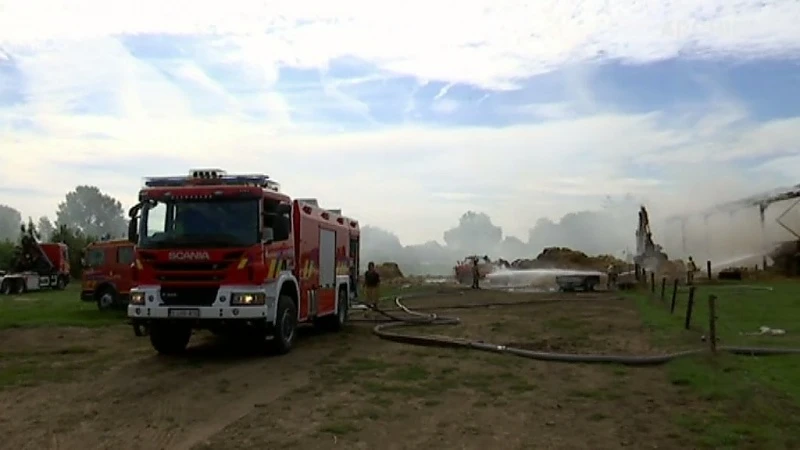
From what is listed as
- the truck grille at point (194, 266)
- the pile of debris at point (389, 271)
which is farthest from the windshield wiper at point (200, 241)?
the pile of debris at point (389, 271)

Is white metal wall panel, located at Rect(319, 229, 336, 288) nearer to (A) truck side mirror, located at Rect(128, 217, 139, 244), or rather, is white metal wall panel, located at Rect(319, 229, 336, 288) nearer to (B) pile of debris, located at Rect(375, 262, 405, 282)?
(A) truck side mirror, located at Rect(128, 217, 139, 244)

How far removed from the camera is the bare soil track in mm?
8078

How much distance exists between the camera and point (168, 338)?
587 inches

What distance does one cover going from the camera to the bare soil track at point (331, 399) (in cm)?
808

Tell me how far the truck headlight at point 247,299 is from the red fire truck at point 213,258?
0.05 feet

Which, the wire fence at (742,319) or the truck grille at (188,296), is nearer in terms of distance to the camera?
the truck grille at (188,296)

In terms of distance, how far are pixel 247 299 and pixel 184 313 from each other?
42.7 inches

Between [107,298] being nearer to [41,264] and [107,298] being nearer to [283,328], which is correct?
[283,328]

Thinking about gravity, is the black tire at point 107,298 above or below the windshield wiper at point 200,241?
below

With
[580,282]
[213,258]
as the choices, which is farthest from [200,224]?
[580,282]

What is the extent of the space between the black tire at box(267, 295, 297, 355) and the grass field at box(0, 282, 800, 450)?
318 mm

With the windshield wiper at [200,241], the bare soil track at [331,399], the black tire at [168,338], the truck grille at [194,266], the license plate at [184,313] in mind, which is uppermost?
the windshield wiper at [200,241]

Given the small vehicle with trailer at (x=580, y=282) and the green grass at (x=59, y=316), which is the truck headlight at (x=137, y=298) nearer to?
the green grass at (x=59, y=316)

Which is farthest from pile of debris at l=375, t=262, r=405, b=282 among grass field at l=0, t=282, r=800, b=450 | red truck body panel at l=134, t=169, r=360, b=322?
red truck body panel at l=134, t=169, r=360, b=322
